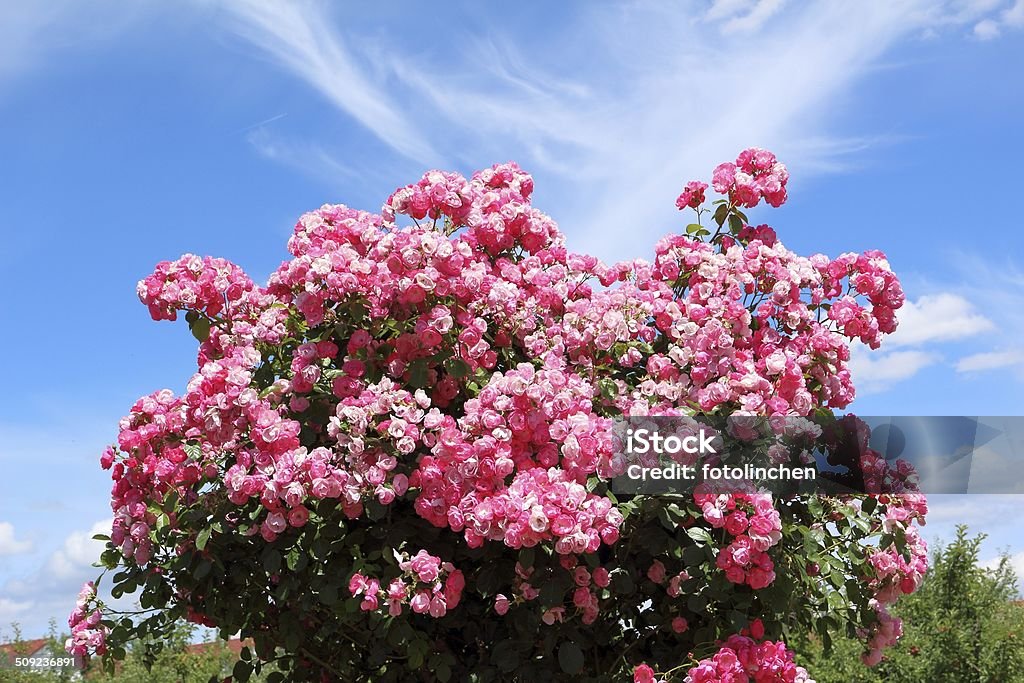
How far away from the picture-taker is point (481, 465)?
452cm

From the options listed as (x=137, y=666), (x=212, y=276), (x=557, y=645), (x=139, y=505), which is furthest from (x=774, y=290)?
(x=137, y=666)

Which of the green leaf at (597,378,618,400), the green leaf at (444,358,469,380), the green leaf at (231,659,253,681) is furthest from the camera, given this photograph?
the green leaf at (231,659,253,681)

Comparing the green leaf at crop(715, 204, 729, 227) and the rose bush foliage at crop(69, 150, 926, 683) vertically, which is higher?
the green leaf at crop(715, 204, 729, 227)

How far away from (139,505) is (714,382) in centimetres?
290

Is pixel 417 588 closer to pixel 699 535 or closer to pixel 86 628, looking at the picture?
pixel 699 535

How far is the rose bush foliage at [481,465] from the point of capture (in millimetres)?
4582

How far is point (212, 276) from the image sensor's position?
5.53m

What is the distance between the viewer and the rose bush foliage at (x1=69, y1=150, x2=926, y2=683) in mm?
4582

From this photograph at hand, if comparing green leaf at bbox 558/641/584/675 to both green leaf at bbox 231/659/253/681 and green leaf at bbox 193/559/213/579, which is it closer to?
green leaf at bbox 193/559/213/579

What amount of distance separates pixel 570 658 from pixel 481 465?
97 centimetres

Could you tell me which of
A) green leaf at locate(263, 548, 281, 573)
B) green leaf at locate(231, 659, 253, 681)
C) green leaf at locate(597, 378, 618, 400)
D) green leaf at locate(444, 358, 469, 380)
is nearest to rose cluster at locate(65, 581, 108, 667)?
green leaf at locate(231, 659, 253, 681)

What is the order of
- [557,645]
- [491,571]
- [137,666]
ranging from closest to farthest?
[491,571] → [557,645] → [137,666]

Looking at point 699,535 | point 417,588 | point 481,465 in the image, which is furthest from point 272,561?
point 699,535

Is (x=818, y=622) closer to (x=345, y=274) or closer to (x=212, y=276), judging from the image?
(x=345, y=274)
